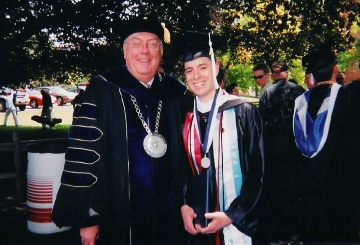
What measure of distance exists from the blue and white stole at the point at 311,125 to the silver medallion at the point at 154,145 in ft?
6.30

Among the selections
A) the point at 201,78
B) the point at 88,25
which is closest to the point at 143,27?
the point at 201,78

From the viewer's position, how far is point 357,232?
152 inches

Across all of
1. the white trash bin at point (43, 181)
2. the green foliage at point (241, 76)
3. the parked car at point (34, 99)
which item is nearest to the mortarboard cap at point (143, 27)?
the white trash bin at point (43, 181)

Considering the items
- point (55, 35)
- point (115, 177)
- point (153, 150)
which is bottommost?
point (115, 177)

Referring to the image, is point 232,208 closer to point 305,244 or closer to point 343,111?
point 343,111

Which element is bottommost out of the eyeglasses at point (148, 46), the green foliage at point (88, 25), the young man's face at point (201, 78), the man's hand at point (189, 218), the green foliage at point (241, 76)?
the man's hand at point (189, 218)

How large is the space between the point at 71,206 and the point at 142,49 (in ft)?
4.26

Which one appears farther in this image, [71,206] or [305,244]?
[305,244]

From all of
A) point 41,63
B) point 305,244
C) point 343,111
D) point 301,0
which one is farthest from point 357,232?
point 41,63

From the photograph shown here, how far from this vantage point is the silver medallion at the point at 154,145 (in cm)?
270

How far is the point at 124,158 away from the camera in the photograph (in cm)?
265

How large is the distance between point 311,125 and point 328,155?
0.38m

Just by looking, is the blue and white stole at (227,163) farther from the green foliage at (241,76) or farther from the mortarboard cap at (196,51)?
the green foliage at (241,76)

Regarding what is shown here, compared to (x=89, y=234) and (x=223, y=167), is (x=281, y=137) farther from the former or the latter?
(x=89, y=234)
